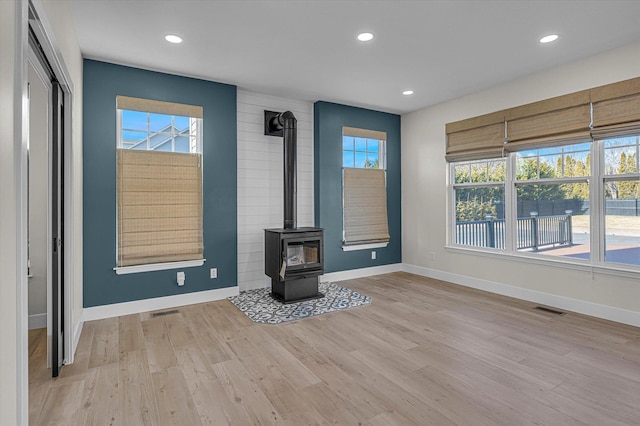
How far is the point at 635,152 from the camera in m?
3.52

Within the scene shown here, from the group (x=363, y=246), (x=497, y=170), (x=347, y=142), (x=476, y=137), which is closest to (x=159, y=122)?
(x=347, y=142)

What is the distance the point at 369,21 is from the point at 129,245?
341cm

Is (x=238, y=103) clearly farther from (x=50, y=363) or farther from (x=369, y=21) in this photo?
(x=50, y=363)

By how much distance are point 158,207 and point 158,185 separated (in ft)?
0.85

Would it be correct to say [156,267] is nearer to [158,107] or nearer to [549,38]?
[158,107]

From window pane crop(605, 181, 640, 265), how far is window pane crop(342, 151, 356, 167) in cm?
333

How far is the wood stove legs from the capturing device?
436cm

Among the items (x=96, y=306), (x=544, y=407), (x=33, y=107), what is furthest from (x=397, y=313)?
(x=33, y=107)

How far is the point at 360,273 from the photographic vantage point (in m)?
5.79

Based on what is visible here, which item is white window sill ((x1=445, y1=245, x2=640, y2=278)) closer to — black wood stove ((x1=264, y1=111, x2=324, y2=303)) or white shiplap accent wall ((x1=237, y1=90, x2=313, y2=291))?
black wood stove ((x1=264, y1=111, x2=324, y2=303))

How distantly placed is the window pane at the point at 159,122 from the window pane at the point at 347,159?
8.72ft

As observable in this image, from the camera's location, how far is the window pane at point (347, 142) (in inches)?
224

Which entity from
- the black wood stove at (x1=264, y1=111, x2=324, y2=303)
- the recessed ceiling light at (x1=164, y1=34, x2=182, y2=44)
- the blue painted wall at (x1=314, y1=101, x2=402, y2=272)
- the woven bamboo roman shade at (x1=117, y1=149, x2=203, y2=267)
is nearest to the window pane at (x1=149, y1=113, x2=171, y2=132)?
the woven bamboo roman shade at (x1=117, y1=149, x2=203, y2=267)

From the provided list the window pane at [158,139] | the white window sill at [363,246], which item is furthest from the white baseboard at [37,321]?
the white window sill at [363,246]
